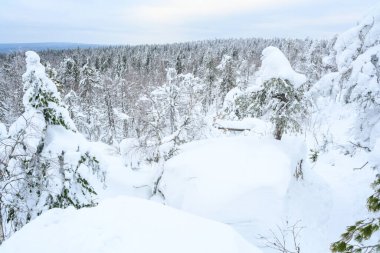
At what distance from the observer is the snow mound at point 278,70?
33.6ft

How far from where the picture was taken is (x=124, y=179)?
11406 millimetres

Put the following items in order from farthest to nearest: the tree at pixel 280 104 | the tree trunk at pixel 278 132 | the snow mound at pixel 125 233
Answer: the tree trunk at pixel 278 132 < the tree at pixel 280 104 < the snow mound at pixel 125 233

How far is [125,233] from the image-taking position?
419cm

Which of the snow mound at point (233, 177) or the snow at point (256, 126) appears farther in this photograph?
the snow at point (256, 126)

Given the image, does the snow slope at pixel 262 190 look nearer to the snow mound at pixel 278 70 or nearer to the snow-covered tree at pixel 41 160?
the snow mound at pixel 278 70

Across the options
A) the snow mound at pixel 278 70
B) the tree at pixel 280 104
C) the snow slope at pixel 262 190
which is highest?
the snow mound at pixel 278 70

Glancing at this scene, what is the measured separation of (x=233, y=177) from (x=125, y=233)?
5014 millimetres

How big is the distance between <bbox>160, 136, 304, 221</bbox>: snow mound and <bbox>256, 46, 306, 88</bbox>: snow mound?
209 cm

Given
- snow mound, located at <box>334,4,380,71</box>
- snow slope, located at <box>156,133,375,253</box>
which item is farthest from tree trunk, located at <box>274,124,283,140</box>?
→ snow mound, located at <box>334,4,380,71</box>

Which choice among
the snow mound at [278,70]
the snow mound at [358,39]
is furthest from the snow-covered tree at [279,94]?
the snow mound at [358,39]

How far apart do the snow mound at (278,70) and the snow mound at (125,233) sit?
6.86 metres

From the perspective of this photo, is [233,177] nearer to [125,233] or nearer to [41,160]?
[41,160]

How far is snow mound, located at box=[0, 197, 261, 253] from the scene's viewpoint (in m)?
3.98

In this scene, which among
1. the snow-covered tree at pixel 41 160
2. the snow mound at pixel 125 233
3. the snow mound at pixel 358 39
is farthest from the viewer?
the snow-covered tree at pixel 41 160
